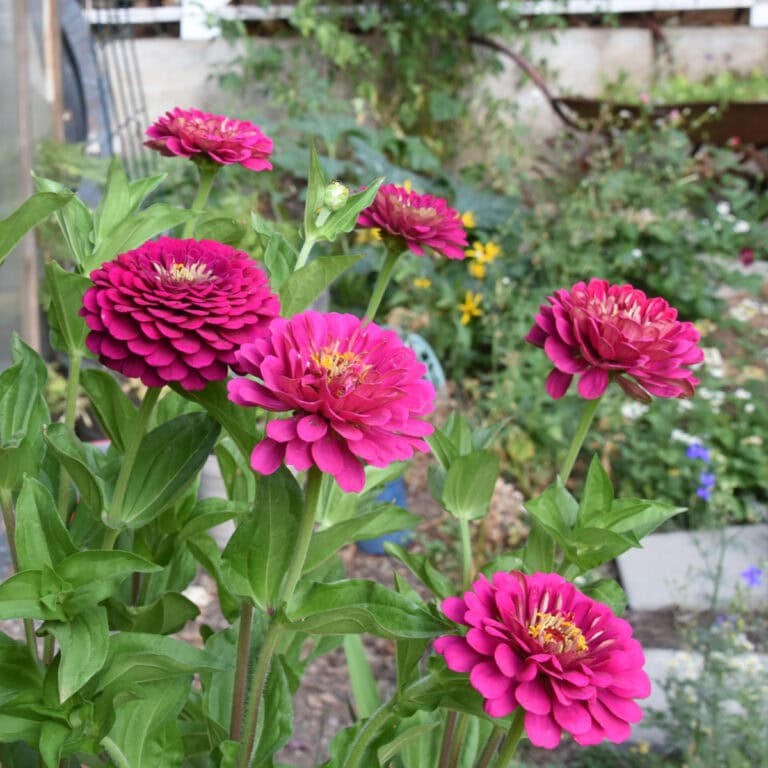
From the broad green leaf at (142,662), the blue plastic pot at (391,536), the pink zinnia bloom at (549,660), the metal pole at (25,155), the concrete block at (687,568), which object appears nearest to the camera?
the pink zinnia bloom at (549,660)

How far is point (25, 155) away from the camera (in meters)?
2.03

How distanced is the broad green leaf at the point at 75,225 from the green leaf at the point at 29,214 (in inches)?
2.3

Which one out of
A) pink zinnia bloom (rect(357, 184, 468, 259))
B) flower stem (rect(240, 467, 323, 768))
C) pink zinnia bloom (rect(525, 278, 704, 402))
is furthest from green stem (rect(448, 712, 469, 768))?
pink zinnia bloom (rect(357, 184, 468, 259))

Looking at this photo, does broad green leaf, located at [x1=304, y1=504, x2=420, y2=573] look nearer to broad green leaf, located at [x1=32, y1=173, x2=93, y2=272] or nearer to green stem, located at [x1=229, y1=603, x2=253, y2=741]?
green stem, located at [x1=229, y1=603, x2=253, y2=741]

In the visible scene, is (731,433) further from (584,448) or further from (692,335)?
(692,335)

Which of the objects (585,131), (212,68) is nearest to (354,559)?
(585,131)

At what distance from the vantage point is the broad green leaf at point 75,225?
71cm

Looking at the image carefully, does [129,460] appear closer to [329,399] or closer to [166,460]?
[166,460]

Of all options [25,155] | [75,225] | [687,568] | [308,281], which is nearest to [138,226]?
[75,225]

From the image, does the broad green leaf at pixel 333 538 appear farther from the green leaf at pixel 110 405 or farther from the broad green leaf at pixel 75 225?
the broad green leaf at pixel 75 225

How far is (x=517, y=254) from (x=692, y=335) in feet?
8.86

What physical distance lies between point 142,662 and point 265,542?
0.35 ft

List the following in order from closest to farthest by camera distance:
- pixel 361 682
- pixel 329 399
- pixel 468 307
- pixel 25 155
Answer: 1. pixel 329 399
2. pixel 361 682
3. pixel 25 155
4. pixel 468 307

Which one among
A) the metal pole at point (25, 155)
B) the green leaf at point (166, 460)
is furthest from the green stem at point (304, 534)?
the metal pole at point (25, 155)
